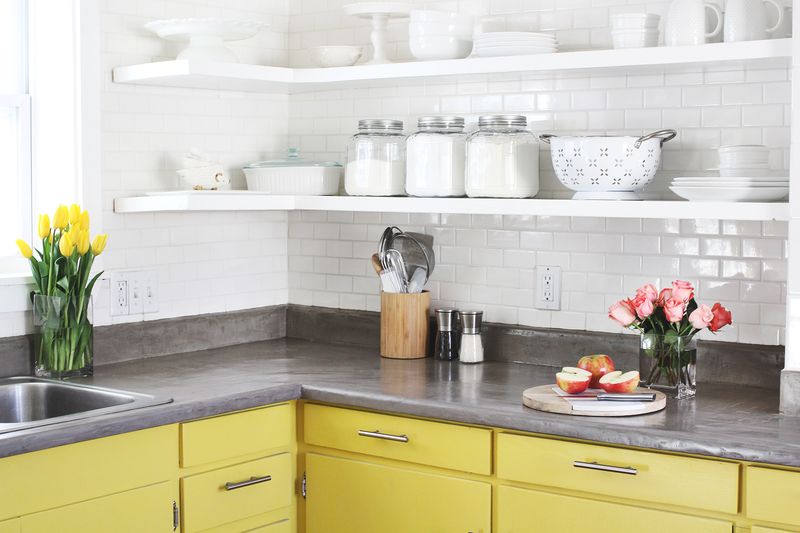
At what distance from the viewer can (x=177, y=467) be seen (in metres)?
2.80

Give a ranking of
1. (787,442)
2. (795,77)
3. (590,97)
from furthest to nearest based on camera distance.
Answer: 1. (590,97)
2. (795,77)
3. (787,442)

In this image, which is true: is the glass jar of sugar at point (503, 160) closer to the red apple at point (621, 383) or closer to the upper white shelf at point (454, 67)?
the upper white shelf at point (454, 67)

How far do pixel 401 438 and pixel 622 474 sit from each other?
2.03ft

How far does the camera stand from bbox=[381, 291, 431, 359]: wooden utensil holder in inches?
140

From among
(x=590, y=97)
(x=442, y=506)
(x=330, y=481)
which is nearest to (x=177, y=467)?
(x=330, y=481)

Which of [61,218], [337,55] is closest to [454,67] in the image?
[337,55]

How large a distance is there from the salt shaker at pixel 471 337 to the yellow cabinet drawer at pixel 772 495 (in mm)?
1168

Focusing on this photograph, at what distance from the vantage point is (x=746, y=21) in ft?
9.36

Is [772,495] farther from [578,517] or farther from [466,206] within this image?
[466,206]

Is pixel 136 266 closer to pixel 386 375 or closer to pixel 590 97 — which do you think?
pixel 386 375

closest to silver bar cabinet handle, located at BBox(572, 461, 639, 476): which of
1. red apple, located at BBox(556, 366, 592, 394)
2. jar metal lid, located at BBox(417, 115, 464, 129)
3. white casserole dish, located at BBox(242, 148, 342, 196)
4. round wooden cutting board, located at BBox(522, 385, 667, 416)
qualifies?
round wooden cutting board, located at BBox(522, 385, 667, 416)

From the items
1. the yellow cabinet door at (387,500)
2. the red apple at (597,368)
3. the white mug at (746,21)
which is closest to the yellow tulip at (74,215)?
the yellow cabinet door at (387,500)

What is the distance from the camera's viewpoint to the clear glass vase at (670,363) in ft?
9.65

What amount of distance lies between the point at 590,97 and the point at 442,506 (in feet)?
4.37
